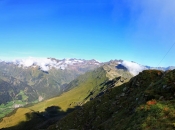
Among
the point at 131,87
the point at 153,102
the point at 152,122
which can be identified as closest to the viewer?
the point at 152,122

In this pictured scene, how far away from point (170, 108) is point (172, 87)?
10190 millimetres

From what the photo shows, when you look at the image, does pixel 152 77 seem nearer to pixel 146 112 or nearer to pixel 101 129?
pixel 101 129

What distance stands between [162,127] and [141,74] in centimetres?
4683

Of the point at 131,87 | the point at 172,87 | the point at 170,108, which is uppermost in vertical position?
the point at 131,87

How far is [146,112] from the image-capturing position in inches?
1404

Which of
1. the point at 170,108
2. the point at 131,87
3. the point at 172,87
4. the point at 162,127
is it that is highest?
the point at 131,87

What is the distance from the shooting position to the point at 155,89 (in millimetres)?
45594

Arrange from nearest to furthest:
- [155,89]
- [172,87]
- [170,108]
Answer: [170,108], [172,87], [155,89]

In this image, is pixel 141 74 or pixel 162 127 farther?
pixel 141 74

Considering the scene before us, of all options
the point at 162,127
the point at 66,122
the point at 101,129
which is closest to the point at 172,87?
the point at 162,127

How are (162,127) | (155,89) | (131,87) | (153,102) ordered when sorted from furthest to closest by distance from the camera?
1. (131,87)
2. (155,89)
3. (153,102)
4. (162,127)

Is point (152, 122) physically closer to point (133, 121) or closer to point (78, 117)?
point (133, 121)

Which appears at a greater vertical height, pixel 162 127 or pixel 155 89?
pixel 155 89

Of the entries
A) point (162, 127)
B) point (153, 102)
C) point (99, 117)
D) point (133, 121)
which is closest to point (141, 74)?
point (99, 117)
